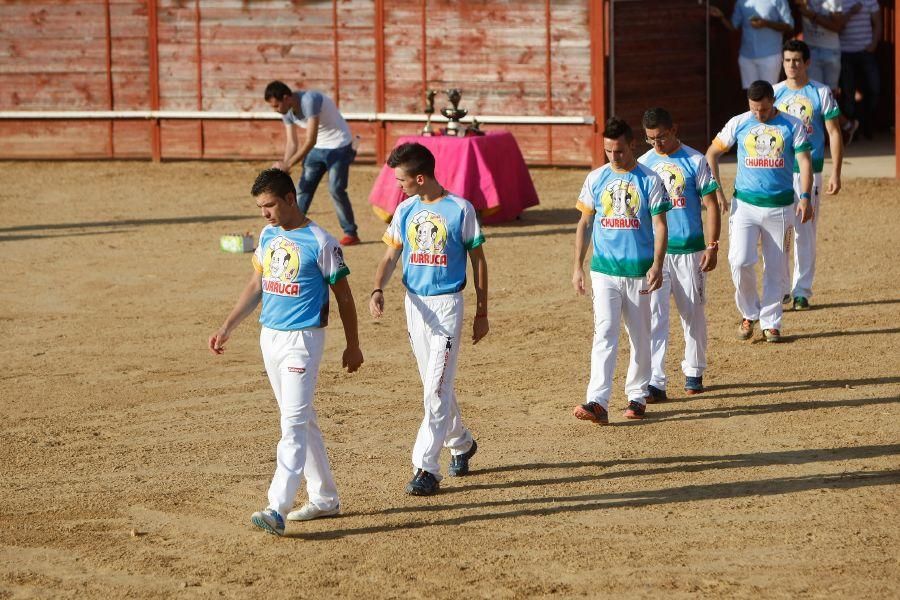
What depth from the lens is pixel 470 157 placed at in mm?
17109

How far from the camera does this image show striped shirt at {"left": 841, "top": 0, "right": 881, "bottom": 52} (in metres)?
21.6

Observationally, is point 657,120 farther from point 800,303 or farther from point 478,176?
point 478,176

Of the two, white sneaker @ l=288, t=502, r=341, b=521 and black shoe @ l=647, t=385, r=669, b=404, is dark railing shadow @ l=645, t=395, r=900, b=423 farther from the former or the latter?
white sneaker @ l=288, t=502, r=341, b=521

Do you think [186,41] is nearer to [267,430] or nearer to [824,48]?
[824,48]

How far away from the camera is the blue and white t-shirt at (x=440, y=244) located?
8.13m

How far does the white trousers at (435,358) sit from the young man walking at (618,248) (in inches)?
54.4

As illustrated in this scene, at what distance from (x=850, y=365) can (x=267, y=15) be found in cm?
1378

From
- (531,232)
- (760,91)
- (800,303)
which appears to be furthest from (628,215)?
(531,232)

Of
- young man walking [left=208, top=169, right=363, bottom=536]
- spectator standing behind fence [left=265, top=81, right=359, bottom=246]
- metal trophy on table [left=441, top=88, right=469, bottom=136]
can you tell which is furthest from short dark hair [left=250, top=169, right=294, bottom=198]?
metal trophy on table [left=441, top=88, right=469, bottom=136]

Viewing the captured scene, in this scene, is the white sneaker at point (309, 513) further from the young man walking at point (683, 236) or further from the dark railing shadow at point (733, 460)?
the young man walking at point (683, 236)

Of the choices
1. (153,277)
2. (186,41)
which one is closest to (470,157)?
(153,277)

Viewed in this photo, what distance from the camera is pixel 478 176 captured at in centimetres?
1723

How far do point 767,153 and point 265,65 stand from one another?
494 inches

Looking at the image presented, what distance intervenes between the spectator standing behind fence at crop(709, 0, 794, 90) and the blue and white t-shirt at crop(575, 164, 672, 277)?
40.0 ft
